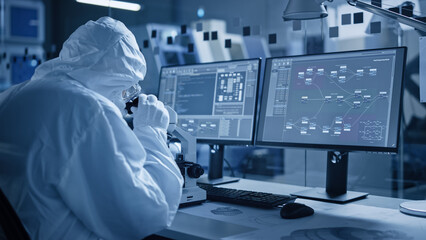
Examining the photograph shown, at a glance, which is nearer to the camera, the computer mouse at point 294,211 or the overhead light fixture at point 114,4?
the computer mouse at point 294,211

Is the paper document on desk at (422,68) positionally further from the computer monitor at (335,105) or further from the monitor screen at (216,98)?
the monitor screen at (216,98)

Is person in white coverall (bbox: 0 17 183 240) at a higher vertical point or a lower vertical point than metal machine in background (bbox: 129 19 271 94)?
lower

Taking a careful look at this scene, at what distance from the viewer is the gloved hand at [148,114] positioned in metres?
1.36

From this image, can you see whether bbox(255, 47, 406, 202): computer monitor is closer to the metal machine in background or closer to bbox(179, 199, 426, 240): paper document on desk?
bbox(179, 199, 426, 240): paper document on desk

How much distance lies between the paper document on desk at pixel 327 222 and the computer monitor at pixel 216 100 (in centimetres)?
41

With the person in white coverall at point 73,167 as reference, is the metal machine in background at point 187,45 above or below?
above

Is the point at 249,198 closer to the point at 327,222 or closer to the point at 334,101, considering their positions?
the point at 327,222

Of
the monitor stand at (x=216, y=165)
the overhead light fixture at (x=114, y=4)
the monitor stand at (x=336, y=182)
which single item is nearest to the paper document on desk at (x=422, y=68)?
the monitor stand at (x=336, y=182)

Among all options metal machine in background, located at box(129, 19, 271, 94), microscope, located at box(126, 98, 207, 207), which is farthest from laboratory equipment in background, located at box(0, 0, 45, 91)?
microscope, located at box(126, 98, 207, 207)

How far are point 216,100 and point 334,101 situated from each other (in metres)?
0.54

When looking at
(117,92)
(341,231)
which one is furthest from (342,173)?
(117,92)

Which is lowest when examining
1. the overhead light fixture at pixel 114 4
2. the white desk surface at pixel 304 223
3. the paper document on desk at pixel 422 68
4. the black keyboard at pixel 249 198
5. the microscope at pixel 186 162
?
the white desk surface at pixel 304 223

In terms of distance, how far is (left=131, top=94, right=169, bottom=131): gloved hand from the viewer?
136 centimetres

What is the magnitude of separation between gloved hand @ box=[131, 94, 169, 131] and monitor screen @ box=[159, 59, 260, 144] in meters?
0.52
